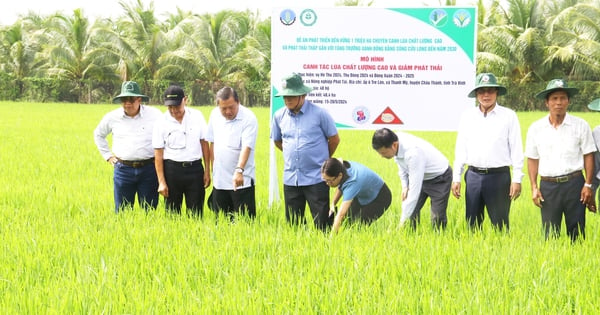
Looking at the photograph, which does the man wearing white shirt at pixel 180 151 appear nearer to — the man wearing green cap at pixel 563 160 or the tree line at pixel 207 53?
the man wearing green cap at pixel 563 160

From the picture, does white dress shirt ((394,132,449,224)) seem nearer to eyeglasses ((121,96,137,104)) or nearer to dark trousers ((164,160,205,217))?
dark trousers ((164,160,205,217))

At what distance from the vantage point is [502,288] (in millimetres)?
3367

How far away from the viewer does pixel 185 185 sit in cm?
548

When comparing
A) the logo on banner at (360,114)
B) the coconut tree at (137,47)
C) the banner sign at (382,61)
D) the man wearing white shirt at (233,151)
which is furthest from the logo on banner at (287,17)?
the coconut tree at (137,47)

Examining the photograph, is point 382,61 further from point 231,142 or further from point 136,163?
point 136,163

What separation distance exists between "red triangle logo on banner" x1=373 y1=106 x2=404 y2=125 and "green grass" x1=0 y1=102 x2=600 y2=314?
93 centimetres

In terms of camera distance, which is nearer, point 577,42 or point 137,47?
point 577,42

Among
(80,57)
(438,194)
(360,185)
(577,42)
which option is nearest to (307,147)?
(360,185)

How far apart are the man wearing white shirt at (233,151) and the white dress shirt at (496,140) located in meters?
1.72

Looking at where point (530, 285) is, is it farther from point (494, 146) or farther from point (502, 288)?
point (494, 146)

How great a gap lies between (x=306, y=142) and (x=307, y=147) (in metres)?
0.04

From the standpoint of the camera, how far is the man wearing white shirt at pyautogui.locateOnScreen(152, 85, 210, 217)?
5.36m

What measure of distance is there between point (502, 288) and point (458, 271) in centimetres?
41

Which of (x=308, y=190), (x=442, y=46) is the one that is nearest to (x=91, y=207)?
(x=308, y=190)
